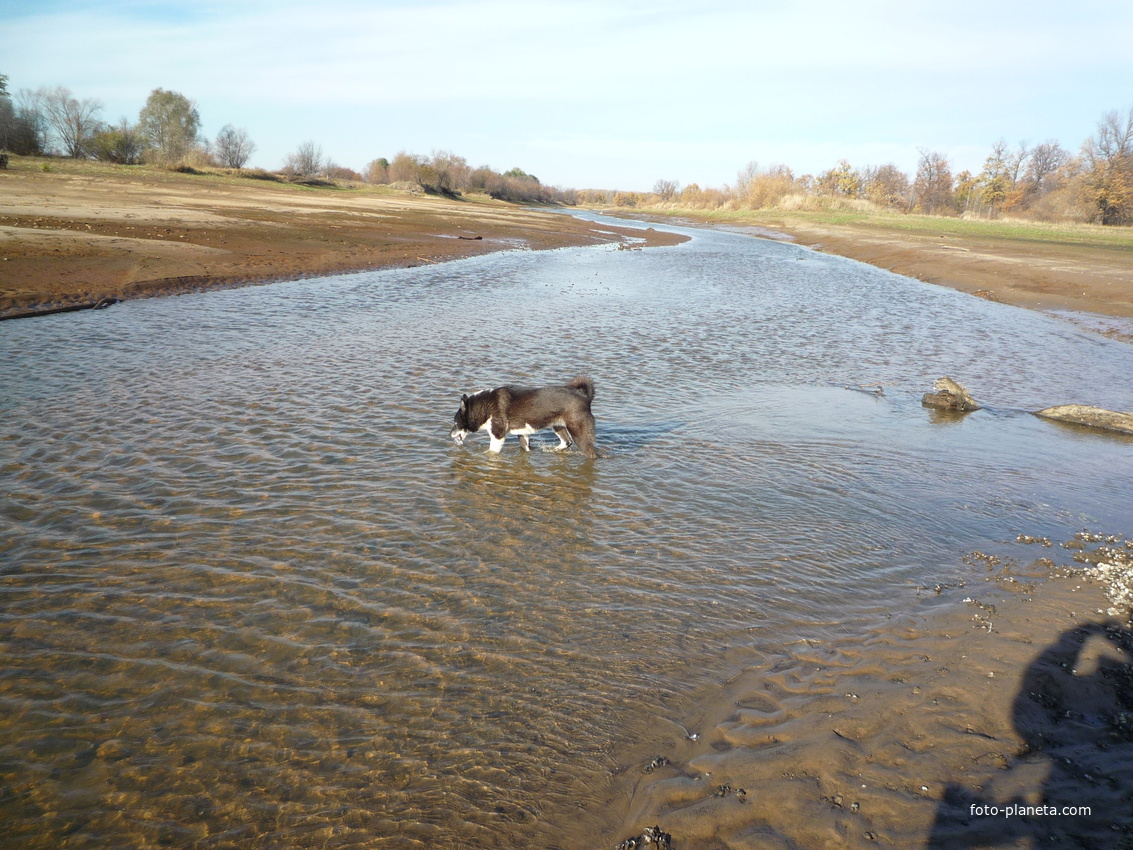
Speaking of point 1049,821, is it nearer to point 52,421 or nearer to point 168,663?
point 168,663

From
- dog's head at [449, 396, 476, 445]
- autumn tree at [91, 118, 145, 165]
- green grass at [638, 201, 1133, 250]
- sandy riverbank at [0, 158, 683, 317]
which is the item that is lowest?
dog's head at [449, 396, 476, 445]

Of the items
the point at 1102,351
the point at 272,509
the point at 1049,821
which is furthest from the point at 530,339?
the point at 1102,351

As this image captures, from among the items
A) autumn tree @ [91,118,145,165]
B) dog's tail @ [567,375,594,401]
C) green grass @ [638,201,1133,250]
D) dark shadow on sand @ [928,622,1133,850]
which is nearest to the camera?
dark shadow on sand @ [928,622,1133,850]

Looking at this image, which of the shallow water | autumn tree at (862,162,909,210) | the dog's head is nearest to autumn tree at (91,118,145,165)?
the shallow water

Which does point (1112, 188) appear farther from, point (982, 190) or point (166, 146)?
point (166, 146)

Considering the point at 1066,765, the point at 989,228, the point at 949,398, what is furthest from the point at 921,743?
the point at 989,228

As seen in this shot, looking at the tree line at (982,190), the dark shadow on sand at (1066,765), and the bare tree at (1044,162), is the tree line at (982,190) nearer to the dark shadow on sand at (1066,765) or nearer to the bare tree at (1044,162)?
the bare tree at (1044,162)

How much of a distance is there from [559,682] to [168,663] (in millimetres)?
2829

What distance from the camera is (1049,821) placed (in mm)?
3568

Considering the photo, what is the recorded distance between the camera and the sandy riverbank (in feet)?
53.8

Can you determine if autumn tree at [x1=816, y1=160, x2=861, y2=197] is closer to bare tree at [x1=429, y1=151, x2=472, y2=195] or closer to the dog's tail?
bare tree at [x1=429, y1=151, x2=472, y2=195]

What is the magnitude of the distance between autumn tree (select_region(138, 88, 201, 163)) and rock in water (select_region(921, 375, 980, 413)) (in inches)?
2509

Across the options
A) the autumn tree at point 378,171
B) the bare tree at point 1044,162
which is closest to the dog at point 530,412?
the autumn tree at point 378,171

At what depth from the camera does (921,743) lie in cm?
420
